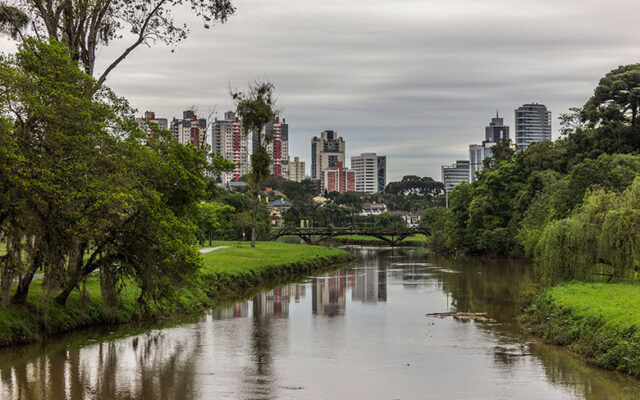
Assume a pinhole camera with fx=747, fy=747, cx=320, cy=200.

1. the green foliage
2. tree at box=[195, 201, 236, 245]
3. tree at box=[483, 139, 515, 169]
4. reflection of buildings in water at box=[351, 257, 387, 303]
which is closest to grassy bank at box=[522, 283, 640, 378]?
reflection of buildings in water at box=[351, 257, 387, 303]

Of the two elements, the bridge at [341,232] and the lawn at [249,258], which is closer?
the lawn at [249,258]

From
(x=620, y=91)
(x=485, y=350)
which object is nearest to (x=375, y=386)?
(x=485, y=350)

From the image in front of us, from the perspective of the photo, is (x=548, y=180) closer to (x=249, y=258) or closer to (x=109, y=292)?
(x=249, y=258)

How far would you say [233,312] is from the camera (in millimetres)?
36750

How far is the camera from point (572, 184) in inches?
2106

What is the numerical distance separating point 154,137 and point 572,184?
33.9m

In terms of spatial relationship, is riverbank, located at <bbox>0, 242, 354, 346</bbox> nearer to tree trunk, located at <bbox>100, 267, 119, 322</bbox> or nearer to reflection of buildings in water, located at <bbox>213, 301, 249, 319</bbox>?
tree trunk, located at <bbox>100, 267, 119, 322</bbox>

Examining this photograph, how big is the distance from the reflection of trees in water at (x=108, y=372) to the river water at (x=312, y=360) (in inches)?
1.3

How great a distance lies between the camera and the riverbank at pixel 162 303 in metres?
26.0

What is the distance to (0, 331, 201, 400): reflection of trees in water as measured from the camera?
19.9 m

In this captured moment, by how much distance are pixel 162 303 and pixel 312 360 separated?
9.34 m

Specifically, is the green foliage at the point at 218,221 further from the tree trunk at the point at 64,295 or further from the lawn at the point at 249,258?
the tree trunk at the point at 64,295

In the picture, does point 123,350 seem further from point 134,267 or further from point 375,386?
point 375,386

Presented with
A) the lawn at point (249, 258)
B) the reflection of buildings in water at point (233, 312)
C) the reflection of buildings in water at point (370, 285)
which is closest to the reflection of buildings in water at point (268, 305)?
the reflection of buildings in water at point (233, 312)
